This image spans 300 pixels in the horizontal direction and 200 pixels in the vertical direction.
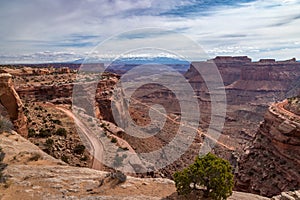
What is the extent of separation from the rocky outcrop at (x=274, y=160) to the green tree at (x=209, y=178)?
1230 cm

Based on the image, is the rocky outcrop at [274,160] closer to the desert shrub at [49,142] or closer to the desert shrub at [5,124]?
the desert shrub at [49,142]

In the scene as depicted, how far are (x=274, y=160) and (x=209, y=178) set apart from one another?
15920mm

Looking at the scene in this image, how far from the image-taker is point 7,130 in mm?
21250

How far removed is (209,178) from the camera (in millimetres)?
15000

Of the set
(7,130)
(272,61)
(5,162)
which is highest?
(272,61)

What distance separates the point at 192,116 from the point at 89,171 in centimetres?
7546

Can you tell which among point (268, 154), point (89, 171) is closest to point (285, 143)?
point (268, 154)

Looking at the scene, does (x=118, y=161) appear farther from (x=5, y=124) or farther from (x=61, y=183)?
(x=61, y=183)

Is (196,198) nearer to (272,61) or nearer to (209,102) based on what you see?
(209,102)

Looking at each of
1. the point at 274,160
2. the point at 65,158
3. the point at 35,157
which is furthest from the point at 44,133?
the point at 274,160

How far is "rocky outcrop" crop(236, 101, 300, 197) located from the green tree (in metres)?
12.3

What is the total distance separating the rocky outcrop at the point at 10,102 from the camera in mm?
22516

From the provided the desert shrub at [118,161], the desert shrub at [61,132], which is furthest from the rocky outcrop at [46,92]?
the desert shrub at [118,161]

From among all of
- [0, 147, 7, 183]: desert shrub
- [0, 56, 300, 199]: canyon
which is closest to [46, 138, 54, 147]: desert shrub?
[0, 56, 300, 199]: canyon
